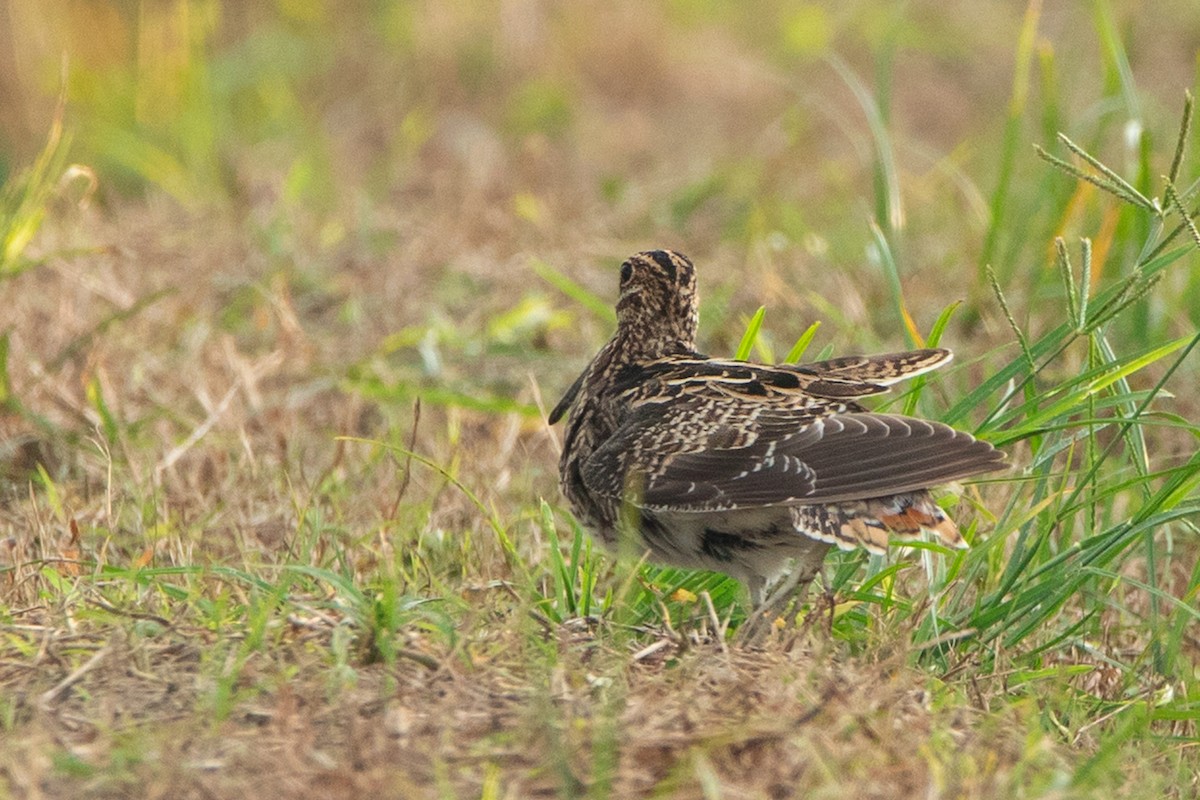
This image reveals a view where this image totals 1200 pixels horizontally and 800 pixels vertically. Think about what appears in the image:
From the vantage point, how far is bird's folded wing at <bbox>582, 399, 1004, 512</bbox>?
12.2ft

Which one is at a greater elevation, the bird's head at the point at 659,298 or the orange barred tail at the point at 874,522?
the bird's head at the point at 659,298

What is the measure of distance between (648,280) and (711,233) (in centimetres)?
365

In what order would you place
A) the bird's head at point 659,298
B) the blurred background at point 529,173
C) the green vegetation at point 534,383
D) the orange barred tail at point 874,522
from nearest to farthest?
the green vegetation at point 534,383
the orange barred tail at point 874,522
the bird's head at point 659,298
the blurred background at point 529,173

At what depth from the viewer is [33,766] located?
3002 millimetres

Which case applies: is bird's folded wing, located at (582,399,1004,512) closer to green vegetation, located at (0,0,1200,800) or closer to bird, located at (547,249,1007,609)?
bird, located at (547,249,1007,609)

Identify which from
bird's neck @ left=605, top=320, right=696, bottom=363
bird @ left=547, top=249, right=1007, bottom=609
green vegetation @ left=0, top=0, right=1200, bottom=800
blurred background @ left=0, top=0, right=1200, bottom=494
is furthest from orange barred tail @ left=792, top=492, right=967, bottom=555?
bird's neck @ left=605, top=320, right=696, bottom=363

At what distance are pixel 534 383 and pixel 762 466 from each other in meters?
0.97

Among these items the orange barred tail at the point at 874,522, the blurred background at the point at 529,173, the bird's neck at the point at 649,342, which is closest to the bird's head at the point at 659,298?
the bird's neck at the point at 649,342

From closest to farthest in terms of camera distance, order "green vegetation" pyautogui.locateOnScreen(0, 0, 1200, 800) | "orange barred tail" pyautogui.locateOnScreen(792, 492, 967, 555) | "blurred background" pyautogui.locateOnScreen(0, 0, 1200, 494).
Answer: "green vegetation" pyautogui.locateOnScreen(0, 0, 1200, 800) < "orange barred tail" pyautogui.locateOnScreen(792, 492, 967, 555) < "blurred background" pyautogui.locateOnScreen(0, 0, 1200, 494)

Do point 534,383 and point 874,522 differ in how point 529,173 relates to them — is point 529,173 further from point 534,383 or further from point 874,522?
point 874,522

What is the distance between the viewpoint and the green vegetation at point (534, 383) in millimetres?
3248

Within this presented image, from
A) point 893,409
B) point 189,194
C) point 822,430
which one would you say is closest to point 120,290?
point 189,194

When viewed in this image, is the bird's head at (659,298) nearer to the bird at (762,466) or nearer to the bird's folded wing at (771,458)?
the bird at (762,466)

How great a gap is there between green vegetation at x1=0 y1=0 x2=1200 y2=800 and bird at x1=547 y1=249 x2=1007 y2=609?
0.17 m
